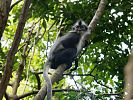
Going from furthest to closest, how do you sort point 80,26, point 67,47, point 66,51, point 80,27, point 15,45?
point 67,47 → point 66,51 → point 80,27 → point 80,26 → point 15,45

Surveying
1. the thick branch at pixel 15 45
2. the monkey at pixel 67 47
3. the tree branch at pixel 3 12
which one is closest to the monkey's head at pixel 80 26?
the monkey at pixel 67 47

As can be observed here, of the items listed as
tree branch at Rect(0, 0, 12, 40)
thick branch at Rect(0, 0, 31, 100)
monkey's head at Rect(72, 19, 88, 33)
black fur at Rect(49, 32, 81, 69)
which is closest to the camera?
thick branch at Rect(0, 0, 31, 100)

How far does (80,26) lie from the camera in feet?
18.7

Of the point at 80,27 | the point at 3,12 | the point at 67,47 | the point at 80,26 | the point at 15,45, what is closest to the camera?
the point at 15,45

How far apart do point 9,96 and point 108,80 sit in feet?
5.57

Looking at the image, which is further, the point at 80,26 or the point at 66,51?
the point at 66,51

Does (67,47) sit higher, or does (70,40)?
(70,40)

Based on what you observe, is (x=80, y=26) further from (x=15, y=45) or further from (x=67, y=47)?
(x=15, y=45)

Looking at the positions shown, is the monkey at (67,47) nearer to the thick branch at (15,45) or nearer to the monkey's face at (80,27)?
the monkey's face at (80,27)

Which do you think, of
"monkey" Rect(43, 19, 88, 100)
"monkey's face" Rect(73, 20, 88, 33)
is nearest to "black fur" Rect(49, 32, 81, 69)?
"monkey" Rect(43, 19, 88, 100)

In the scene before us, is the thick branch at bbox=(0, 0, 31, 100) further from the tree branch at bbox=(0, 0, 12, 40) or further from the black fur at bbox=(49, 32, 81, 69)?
the black fur at bbox=(49, 32, 81, 69)

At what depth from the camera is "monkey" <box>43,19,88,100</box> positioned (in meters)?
5.55

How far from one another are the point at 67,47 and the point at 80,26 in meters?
0.73

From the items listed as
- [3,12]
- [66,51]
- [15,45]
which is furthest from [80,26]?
[15,45]
